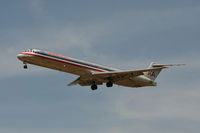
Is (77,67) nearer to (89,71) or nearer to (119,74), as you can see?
(89,71)

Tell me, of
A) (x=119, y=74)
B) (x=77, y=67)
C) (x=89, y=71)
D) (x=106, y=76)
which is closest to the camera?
(x=77, y=67)

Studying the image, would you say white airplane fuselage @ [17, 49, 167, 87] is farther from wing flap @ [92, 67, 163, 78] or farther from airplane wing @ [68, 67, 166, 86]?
wing flap @ [92, 67, 163, 78]

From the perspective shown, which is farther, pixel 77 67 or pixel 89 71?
pixel 89 71

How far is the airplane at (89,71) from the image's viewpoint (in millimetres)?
63031

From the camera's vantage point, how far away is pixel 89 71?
220 feet

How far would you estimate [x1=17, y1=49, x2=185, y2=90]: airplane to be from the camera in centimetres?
6303

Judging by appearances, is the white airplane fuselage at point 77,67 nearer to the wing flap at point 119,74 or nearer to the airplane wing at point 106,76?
the airplane wing at point 106,76

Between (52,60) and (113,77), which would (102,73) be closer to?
(113,77)

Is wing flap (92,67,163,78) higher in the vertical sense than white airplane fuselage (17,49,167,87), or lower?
lower

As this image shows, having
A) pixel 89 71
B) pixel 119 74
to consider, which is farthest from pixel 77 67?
pixel 119 74

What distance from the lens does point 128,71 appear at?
6738cm

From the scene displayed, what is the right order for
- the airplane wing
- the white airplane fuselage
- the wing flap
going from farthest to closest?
1. the airplane wing
2. the wing flap
3. the white airplane fuselage

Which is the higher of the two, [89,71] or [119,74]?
[89,71]

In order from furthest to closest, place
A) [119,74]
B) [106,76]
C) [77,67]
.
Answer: [119,74] < [106,76] < [77,67]
